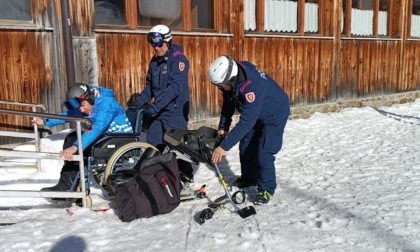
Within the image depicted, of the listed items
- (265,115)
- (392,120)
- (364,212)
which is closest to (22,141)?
(265,115)

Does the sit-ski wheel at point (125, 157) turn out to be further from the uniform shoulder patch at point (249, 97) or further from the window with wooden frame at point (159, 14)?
the window with wooden frame at point (159, 14)

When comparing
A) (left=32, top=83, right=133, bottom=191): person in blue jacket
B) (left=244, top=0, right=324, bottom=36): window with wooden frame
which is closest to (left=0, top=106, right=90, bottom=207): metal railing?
(left=32, top=83, right=133, bottom=191): person in blue jacket

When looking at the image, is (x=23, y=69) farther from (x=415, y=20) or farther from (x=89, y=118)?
(x=415, y=20)

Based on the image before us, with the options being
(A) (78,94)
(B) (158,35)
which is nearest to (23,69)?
(A) (78,94)

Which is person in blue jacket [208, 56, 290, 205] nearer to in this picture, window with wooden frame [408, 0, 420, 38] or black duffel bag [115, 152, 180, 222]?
black duffel bag [115, 152, 180, 222]

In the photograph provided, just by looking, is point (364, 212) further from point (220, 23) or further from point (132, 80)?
point (220, 23)

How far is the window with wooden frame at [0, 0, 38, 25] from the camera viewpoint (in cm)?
577

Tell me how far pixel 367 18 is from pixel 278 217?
9.52 meters

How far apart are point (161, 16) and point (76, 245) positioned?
16.7 ft

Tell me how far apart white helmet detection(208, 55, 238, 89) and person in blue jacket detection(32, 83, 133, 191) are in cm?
118

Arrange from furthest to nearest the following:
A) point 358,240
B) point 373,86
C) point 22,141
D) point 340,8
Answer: point 373,86 → point 340,8 → point 22,141 → point 358,240

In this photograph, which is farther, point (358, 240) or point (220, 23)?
point (220, 23)

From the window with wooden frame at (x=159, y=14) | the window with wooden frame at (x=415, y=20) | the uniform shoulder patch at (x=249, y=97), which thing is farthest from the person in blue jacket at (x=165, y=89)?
the window with wooden frame at (x=415, y=20)

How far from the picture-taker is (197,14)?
7.89 meters
